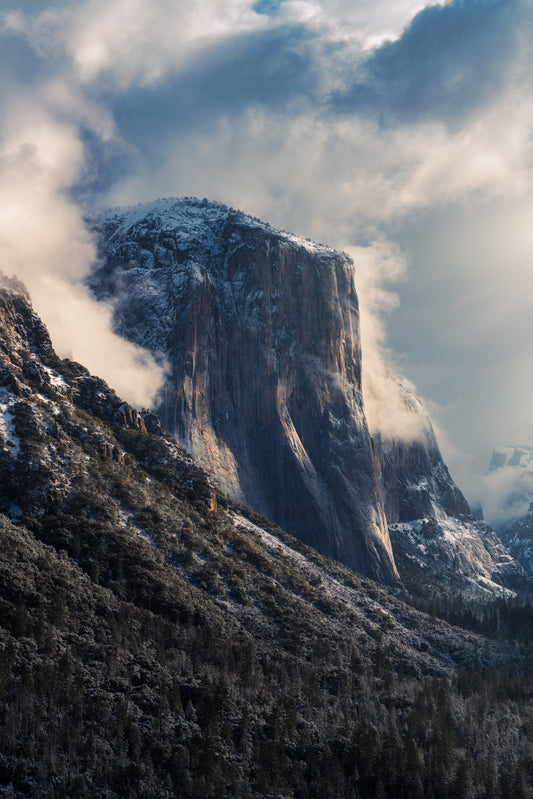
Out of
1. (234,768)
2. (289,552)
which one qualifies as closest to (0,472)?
(234,768)

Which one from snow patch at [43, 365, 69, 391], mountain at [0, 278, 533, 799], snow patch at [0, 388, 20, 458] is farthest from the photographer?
snow patch at [43, 365, 69, 391]

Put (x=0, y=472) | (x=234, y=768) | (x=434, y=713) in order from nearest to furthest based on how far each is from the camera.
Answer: (x=234, y=768) < (x=434, y=713) < (x=0, y=472)

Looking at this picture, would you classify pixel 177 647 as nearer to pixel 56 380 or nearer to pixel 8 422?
pixel 8 422

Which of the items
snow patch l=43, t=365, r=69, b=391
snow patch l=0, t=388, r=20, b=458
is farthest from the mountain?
snow patch l=43, t=365, r=69, b=391

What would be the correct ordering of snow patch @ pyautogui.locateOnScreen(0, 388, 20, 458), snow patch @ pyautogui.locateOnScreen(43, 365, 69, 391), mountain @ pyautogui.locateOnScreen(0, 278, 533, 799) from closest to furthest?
mountain @ pyautogui.locateOnScreen(0, 278, 533, 799), snow patch @ pyautogui.locateOnScreen(0, 388, 20, 458), snow patch @ pyautogui.locateOnScreen(43, 365, 69, 391)

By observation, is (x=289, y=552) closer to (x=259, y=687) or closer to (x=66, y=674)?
(x=259, y=687)

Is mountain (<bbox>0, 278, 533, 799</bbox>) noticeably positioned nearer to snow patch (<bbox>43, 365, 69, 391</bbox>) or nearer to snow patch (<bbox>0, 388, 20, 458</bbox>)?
snow patch (<bbox>0, 388, 20, 458</bbox>)

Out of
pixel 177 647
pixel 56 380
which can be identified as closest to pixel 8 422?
pixel 56 380

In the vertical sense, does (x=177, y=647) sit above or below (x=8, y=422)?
below
